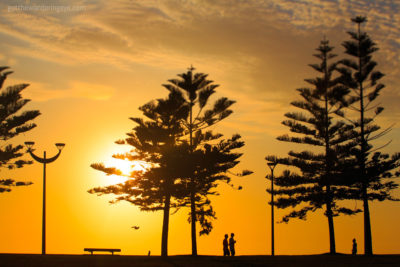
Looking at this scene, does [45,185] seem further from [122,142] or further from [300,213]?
[300,213]

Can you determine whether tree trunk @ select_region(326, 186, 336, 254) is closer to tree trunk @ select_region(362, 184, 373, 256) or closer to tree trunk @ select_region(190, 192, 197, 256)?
tree trunk @ select_region(362, 184, 373, 256)

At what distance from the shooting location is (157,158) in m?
33.8

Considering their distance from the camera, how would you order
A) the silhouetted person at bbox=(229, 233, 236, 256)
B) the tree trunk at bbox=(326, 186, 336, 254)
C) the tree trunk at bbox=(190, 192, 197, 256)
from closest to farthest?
the silhouetted person at bbox=(229, 233, 236, 256)
the tree trunk at bbox=(190, 192, 197, 256)
the tree trunk at bbox=(326, 186, 336, 254)

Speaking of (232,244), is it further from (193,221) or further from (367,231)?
(367,231)

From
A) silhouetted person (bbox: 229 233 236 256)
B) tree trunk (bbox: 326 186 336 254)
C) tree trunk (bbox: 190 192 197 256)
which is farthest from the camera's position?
tree trunk (bbox: 326 186 336 254)

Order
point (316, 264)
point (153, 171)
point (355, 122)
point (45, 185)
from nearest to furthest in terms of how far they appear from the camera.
A: point (316, 264) < point (45, 185) < point (153, 171) < point (355, 122)

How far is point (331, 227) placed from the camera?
34.8 meters

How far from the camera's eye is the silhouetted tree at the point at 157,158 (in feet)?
109

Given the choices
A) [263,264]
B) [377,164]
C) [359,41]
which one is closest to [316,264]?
[263,264]

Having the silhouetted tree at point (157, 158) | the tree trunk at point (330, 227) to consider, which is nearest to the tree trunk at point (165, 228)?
the silhouetted tree at point (157, 158)

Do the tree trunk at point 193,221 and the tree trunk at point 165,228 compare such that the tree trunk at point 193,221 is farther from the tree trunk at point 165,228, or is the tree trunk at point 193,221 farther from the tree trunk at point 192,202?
the tree trunk at point 165,228

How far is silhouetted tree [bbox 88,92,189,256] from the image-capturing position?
109ft

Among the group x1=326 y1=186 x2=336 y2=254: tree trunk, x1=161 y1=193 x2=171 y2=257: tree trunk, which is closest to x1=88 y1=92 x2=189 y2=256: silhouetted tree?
x1=161 y1=193 x2=171 y2=257: tree trunk

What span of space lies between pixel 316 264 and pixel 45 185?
40.9 ft
